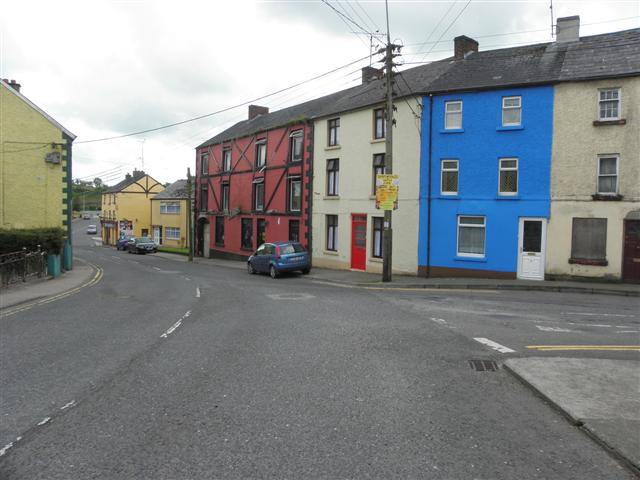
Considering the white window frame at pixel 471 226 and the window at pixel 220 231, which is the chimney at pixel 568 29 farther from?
the window at pixel 220 231

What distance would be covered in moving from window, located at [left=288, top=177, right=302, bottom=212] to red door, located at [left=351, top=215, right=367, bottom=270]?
541cm

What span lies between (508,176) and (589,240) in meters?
3.91

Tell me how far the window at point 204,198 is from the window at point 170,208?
51.3 ft

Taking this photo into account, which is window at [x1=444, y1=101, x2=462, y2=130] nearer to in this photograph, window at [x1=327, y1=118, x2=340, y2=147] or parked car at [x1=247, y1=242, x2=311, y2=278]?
window at [x1=327, y1=118, x2=340, y2=147]

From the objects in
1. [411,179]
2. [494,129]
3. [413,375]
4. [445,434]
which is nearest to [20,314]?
[413,375]

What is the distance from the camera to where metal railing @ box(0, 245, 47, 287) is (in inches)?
A: 711

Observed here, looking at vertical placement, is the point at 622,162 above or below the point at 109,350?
above

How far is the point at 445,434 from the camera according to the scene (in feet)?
15.8

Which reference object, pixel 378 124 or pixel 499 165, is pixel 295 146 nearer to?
pixel 378 124

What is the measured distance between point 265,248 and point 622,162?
52.7 ft

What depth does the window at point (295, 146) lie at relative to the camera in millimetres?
29977

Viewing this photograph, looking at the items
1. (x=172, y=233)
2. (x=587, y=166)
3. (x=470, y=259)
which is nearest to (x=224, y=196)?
(x=172, y=233)

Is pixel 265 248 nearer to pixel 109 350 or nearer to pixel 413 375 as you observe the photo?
pixel 109 350

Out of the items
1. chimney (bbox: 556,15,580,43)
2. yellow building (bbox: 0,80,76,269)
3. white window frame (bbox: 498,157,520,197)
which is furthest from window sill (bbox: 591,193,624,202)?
yellow building (bbox: 0,80,76,269)
